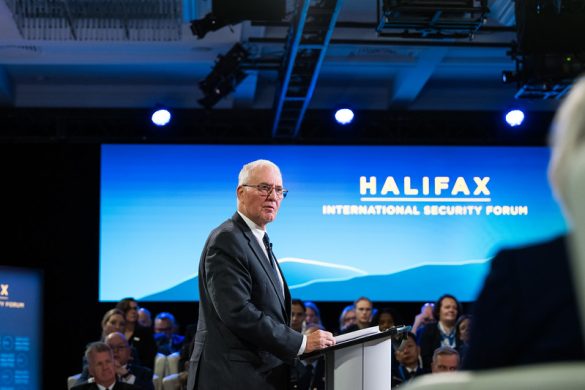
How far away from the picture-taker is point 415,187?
10312mm

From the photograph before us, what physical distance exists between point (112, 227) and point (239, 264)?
7394 millimetres

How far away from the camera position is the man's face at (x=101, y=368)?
554 centimetres

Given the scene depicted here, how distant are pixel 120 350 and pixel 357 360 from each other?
3.71 meters

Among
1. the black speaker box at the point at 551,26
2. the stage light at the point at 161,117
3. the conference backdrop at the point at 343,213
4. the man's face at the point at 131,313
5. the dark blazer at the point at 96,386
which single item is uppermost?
the stage light at the point at 161,117

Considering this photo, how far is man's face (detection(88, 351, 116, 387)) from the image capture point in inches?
218

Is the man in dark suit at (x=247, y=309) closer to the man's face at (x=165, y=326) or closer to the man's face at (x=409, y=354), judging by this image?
the man's face at (x=409, y=354)

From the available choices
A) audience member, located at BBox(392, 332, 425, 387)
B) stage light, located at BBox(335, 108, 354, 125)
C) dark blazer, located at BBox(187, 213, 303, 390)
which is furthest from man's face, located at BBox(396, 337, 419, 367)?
stage light, located at BBox(335, 108, 354, 125)

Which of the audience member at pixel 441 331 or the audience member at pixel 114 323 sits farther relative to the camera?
the audience member at pixel 114 323

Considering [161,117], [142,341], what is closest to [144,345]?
[142,341]

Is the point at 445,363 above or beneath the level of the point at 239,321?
beneath

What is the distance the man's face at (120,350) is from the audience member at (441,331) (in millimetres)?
2221

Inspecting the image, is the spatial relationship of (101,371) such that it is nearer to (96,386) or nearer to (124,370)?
(96,386)

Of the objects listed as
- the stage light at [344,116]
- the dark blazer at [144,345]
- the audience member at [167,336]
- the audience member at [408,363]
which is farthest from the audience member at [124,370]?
the stage light at [344,116]

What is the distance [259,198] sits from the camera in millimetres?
3146
